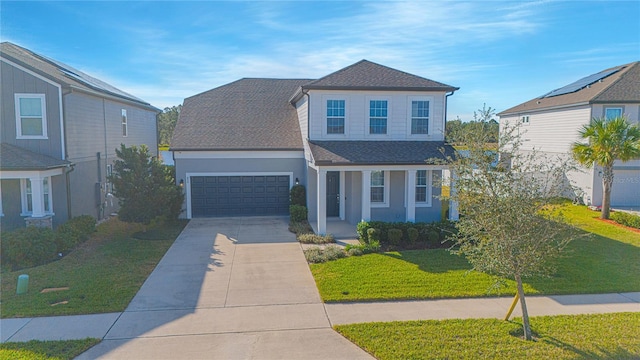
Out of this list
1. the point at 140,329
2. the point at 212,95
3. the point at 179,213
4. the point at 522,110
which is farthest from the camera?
the point at 522,110

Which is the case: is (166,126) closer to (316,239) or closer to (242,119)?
(242,119)

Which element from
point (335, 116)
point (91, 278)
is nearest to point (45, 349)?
point (91, 278)

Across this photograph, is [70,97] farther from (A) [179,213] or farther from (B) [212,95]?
(B) [212,95]

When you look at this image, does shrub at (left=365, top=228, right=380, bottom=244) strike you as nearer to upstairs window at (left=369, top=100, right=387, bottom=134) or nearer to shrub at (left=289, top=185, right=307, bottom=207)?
upstairs window at (left=369, top=100, right=387, bottom=134)

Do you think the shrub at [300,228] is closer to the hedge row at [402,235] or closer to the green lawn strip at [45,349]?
the hedge row at [402,235]

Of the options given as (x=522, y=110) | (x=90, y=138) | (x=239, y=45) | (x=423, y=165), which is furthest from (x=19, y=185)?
(x=522, y=110)
